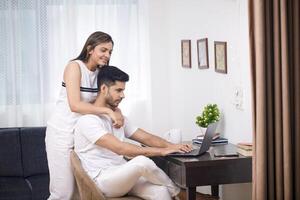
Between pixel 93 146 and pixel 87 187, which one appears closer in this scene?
pixel 87 187

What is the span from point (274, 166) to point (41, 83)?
8.77 feet

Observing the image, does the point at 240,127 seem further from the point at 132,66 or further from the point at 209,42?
the point at 132,66

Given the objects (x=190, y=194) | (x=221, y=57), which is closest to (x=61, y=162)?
(x=190, y=194)

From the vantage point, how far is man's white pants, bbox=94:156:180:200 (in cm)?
304

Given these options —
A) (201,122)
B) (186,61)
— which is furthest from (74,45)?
(201,122)

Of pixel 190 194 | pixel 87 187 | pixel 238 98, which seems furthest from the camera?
pixel 238 98

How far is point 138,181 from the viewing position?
10.5 ft

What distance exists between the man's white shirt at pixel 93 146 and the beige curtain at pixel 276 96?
1029 mm

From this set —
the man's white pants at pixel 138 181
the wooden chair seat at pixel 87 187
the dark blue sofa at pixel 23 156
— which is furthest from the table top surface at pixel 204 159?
the dark blue sofa at pixel 23 156

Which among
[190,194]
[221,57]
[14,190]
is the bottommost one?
[14,190]

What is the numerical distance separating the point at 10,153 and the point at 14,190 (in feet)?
1.48

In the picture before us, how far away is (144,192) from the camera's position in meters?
3.16

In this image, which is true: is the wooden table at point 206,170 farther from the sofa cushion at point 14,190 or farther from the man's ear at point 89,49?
the sofa cushion at point 14,190

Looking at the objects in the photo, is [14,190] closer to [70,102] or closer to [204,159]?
[70,102]
